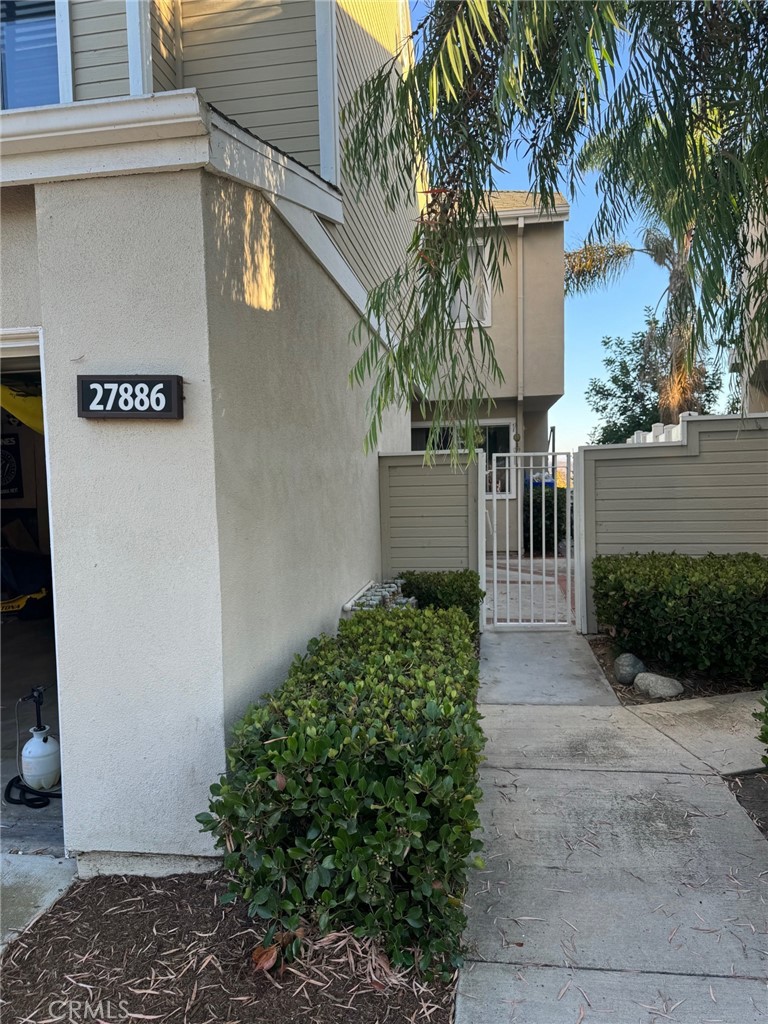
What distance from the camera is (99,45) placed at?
346 centimetres

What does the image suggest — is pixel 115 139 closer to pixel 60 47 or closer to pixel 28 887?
pixel 60 47

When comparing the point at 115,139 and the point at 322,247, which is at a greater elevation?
the point at 322,247

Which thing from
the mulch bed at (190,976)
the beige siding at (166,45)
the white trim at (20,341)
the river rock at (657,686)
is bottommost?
the mulch bed at (190,976)

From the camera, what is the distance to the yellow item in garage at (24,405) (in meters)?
4.00

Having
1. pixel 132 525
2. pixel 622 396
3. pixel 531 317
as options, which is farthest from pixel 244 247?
pixel 622 396

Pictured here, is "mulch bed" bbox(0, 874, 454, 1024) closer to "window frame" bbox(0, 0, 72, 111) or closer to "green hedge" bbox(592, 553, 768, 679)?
"green hedge" bbox(592, 553, 768, 679)

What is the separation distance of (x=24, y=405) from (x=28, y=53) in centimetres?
200

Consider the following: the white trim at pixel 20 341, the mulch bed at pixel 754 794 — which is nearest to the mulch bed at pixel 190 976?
the mulch bed at pixel 754 794

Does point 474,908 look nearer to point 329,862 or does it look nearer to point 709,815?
point 329,862

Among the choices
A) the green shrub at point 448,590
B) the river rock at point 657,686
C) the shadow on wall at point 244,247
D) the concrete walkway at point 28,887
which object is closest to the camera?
the concrete walkway at point 28,887

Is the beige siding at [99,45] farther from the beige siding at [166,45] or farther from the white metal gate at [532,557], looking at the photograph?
the white metal gate at [532,557]

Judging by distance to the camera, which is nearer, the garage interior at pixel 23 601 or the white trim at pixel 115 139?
the white trim at pixel 115 139

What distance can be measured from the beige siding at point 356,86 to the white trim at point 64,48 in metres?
1.71

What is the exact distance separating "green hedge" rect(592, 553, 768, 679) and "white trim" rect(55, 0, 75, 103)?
517 cm
